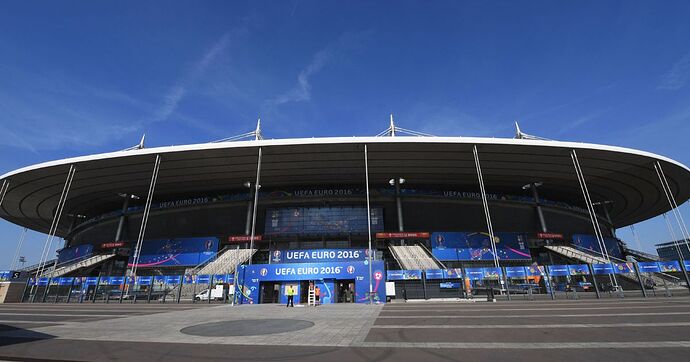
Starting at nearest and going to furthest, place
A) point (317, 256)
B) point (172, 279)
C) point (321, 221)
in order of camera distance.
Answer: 1. point (172, 279)
2. point (317, 256)
3. point (321, 221)

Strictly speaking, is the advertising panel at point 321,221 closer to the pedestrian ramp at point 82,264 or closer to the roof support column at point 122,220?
the roof support column at point 122,220

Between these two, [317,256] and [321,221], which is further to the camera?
[321,221]

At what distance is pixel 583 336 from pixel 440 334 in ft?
10.3

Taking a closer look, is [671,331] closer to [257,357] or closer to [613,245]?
[257,357]

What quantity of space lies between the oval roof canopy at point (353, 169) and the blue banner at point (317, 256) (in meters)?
11.2

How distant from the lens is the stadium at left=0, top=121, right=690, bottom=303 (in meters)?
37.0

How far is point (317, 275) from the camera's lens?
79.0 feet

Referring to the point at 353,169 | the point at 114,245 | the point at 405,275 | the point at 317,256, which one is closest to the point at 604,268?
the point at 405,275

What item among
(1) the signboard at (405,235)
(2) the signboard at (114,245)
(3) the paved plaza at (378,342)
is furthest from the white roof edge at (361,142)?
(3) the paved plaza at (378,342)

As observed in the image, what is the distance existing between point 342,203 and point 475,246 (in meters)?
19.8

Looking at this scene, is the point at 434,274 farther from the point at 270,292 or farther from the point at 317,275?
the point at 270,292

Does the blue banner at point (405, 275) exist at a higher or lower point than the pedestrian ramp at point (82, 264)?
lower

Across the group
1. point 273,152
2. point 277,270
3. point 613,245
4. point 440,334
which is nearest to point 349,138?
point 273,152

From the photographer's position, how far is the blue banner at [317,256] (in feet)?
125
